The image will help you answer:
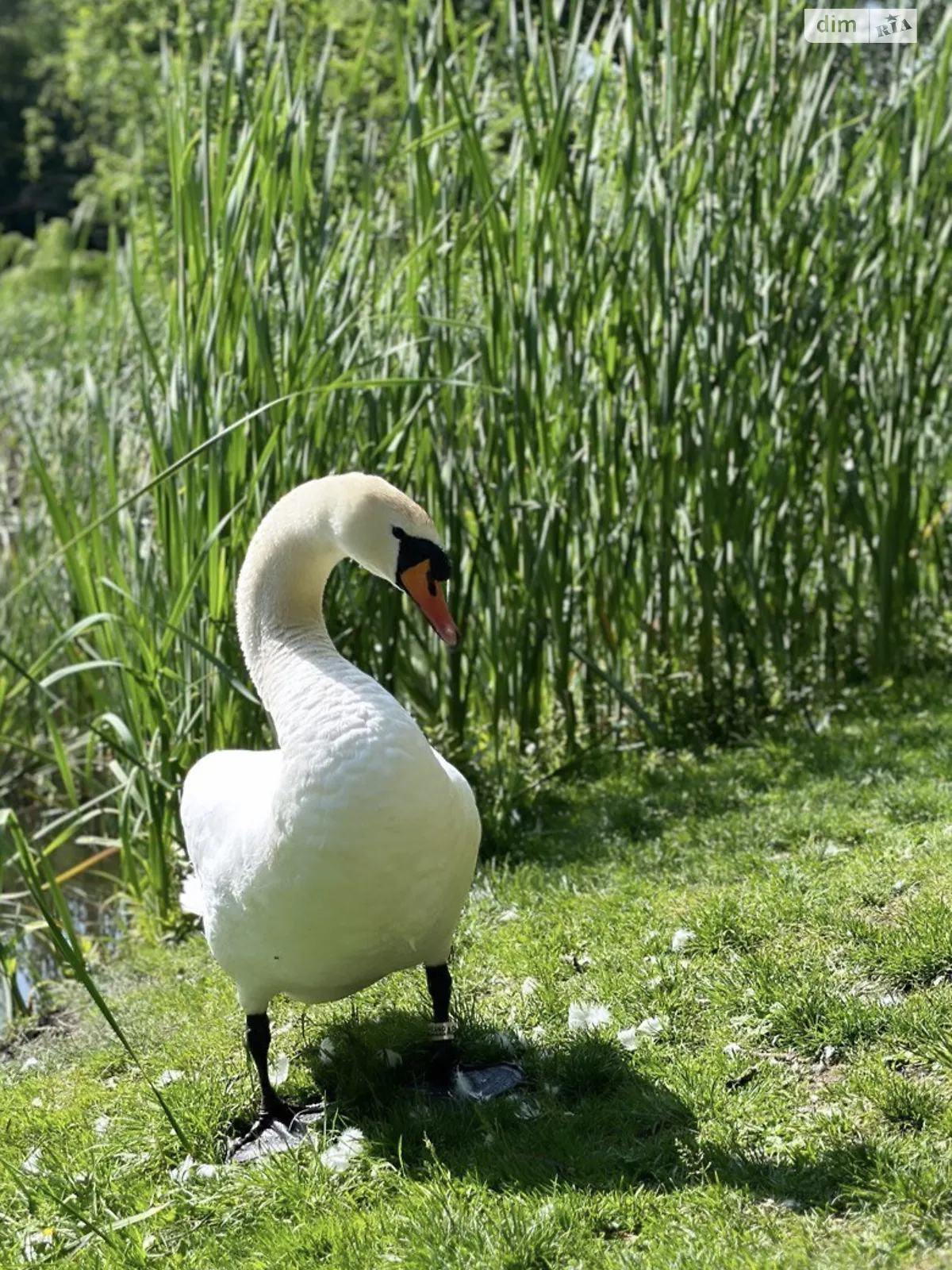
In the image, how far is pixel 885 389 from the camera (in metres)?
5.64

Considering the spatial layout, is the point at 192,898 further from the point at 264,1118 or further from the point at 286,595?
the point at 286,595

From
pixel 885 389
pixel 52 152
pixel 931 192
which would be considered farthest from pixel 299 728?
pixel 52 152

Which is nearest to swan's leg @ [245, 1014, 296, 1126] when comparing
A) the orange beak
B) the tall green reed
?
the orange beak

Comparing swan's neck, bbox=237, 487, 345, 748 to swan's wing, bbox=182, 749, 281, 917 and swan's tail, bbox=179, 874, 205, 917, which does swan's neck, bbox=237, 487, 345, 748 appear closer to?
swan's wing, bbox=182, 749, 281, 917

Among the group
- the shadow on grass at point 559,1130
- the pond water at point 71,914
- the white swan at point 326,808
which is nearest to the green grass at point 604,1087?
the shadow on grass at point 559,1130

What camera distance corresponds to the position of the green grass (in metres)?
2.40

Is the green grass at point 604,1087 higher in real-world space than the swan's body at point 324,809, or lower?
lower

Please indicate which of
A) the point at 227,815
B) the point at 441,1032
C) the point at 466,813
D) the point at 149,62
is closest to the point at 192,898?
the point at 227,815

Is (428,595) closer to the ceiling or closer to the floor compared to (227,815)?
closer to the ceiling

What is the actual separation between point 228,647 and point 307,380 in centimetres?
98

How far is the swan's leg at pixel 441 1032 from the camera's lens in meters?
3.06

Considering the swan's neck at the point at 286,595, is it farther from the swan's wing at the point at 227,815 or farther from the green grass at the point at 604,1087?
the green grass at the point at 604,1087

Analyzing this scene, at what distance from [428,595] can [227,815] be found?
0.70 meters

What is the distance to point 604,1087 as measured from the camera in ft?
9.56
